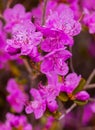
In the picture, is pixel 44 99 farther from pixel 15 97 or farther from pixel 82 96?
pixel 15 97

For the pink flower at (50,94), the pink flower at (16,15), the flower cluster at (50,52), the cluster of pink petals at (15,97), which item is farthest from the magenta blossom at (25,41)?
the cluster of pink petals at (15,97)

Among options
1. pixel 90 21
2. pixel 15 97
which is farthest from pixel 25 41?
pixel 15 97

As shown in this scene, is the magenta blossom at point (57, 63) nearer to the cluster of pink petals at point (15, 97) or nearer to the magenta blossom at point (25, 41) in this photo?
the magenta blossom at point (25, 41)

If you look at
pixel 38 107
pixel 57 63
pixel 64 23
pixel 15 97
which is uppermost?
pixel 64 23

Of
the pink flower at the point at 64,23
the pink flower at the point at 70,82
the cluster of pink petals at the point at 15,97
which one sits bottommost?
the cluster of pink petals at the point at 15,97

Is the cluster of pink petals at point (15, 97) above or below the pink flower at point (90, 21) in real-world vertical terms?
below

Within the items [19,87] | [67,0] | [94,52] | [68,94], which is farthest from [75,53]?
[68,94]

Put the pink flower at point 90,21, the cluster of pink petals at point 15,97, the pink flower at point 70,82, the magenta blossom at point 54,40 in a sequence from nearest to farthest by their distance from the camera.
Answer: the magenta blossom at point 54,40 < the pink flower at point 70,82 < the pink flower at point 90,21 < the cluster of pink petals at point 15,97

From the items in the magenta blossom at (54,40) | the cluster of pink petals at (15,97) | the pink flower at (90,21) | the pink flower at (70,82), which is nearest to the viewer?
the magenta blossom at (54,40)

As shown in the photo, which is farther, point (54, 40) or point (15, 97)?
point (15, 97)
